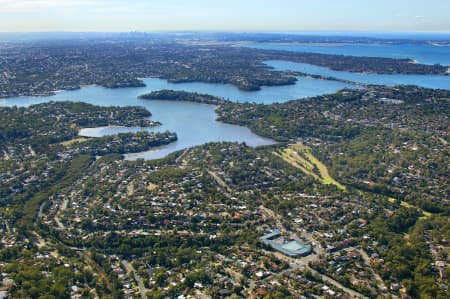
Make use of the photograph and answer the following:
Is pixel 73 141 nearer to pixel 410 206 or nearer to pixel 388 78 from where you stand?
pixel 410 206

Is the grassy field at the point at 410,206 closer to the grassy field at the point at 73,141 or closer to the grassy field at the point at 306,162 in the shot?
the grassy field at the point at 306,162

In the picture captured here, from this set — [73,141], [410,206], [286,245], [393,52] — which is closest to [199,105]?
[73,141]

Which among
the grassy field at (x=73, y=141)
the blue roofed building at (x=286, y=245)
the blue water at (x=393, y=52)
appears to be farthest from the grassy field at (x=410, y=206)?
the blue water at (x=393, y=52)

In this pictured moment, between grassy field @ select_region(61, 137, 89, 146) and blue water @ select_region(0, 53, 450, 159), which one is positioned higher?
blue water @ select_region(0, 53, 450, 159)

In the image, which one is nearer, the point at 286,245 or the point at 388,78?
the point at 286,245

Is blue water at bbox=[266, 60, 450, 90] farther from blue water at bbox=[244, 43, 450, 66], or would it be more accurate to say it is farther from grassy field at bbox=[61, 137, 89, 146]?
grassy field at bbox=[61, 137, 89, 146]

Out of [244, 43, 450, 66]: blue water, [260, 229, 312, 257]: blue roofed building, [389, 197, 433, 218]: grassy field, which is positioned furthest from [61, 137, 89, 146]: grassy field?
[244, 43, 450, 66]: blue water

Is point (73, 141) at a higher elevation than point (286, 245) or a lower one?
higher

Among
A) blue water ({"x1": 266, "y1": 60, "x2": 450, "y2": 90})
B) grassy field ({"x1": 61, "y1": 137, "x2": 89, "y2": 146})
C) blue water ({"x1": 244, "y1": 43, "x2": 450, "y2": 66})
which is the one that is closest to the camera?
grassy field ({"x1": 61, "y1": 137, "x2": 89, "y2": 146})
